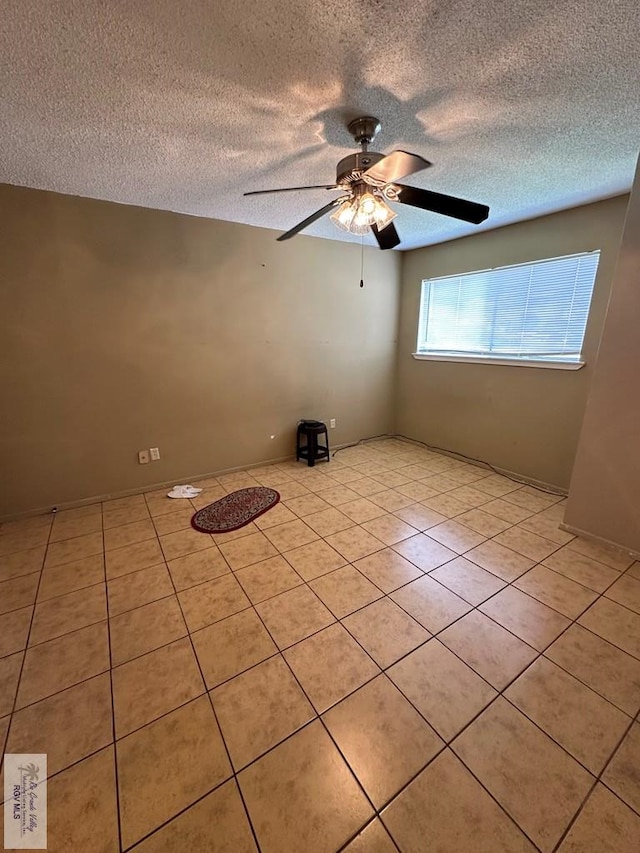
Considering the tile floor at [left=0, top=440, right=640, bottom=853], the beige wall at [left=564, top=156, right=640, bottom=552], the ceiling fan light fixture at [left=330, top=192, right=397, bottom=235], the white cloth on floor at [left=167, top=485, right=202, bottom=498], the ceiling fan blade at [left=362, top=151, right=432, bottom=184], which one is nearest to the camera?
the tile floor at [left=0, top=440, right=640, bottom=853]

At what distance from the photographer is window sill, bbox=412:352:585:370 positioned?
2883 mm

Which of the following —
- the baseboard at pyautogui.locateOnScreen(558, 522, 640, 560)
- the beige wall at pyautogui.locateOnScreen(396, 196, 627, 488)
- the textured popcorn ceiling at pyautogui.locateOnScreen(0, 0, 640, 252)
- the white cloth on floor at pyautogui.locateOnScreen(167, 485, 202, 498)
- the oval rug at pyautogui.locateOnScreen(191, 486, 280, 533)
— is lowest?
the oval rug at pyautogui.locateOnScreen(191, 486, 280, 533)

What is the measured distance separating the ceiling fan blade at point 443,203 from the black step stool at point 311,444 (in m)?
2.40

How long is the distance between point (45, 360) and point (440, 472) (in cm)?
369

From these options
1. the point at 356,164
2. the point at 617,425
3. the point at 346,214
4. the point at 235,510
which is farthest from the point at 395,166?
the point at 235,510

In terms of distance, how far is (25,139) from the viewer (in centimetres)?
171

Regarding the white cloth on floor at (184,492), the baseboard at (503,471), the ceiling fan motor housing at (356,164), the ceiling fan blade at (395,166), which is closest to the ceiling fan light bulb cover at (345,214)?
the ceiling fan motor housing at (356,164)

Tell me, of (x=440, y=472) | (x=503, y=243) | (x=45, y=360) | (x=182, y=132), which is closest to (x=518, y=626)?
(x=440, y=472)

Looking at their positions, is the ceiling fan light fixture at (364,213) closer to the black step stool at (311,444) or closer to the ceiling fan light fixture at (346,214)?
the ceiling fan light fixture at (346,214)

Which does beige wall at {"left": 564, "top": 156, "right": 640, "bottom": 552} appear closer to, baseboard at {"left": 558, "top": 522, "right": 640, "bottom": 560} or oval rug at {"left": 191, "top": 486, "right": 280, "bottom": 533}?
baseboard at {"left": 558, "top": 522, "right": 640, "bottom": 560}

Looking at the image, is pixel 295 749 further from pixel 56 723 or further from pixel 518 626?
pixel 518 626

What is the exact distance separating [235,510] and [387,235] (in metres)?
2.31

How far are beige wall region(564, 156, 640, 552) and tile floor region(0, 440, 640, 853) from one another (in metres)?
0.25

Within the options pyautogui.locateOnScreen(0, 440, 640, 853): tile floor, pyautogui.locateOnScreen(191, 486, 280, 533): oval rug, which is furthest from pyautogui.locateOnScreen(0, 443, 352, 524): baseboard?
pyautogui.locateOnScreen(191, 486, 280, 533): oval rug
